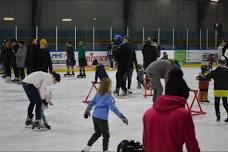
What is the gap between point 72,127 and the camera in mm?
8406

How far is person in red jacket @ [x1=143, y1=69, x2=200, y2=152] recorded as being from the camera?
2932 mm

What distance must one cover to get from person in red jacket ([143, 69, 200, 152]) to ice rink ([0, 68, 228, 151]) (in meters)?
3.52

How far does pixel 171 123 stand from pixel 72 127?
5615 mm

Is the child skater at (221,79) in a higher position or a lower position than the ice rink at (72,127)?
higher

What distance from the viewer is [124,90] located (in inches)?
511

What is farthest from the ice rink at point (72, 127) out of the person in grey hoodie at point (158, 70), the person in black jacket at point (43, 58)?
the person in black jacket at point (43, 58)

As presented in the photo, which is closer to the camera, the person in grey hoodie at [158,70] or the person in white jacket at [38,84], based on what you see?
the person in white jacket at [38,84]

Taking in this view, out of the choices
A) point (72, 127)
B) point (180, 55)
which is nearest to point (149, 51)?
point (72, 127)

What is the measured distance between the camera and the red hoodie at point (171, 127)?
293cm

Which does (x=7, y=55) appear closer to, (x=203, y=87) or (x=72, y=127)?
(x=203, y=87)

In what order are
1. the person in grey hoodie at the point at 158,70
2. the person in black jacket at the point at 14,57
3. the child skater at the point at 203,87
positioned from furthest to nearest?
the person in black jacket at the point at 14,57, the child skater at the point at 203,87, the person in grey hoodie at the point at 158,70

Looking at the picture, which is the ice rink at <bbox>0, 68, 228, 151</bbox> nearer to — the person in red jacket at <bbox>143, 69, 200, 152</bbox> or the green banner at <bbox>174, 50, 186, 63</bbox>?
the person in red jacket at <bbox>143, 69, 200, 152</bbox>

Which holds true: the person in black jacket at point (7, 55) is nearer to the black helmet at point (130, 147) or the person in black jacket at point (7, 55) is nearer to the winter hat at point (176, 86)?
the black helmet at point (130, 147)

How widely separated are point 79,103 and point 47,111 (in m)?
1.52
